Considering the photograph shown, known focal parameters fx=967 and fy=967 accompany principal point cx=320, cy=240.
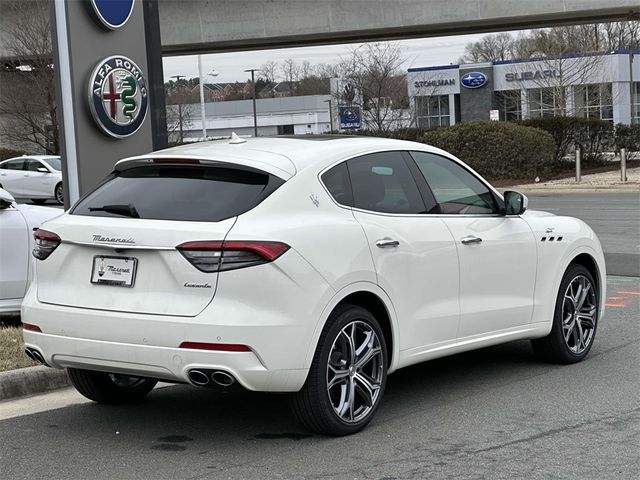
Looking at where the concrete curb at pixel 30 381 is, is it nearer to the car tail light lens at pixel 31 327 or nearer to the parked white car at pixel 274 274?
the parked white car at pixel 274 274

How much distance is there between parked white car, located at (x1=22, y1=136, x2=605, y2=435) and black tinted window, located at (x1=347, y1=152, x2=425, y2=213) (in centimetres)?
1

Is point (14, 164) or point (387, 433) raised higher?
point (14, 164)

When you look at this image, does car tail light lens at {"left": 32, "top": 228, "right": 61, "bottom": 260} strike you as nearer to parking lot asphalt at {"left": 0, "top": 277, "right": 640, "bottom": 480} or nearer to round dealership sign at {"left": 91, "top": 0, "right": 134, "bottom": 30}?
parking lot asphalt at {"left": 0, "top": 277, "right": 640, "bottom": 480}

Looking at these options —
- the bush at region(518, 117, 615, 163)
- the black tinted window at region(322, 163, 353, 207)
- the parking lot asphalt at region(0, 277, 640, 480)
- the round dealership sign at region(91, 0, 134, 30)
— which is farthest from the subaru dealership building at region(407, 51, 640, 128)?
the black tinted window at region(322, 163, 353, 207)

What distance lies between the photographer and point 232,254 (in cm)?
500

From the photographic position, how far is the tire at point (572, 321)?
7160 mm

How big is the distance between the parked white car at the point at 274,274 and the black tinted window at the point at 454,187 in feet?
0.06

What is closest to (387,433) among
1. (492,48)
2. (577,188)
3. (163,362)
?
(163,362)

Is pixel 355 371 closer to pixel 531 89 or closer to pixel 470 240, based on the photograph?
pixel 470 240

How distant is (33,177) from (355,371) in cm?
2684

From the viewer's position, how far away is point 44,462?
5.16m

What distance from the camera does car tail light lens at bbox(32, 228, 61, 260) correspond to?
18.1 ft

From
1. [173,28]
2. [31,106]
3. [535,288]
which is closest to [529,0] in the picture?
[173,28]

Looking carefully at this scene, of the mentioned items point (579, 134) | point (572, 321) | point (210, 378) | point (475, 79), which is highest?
point (475, 79)
